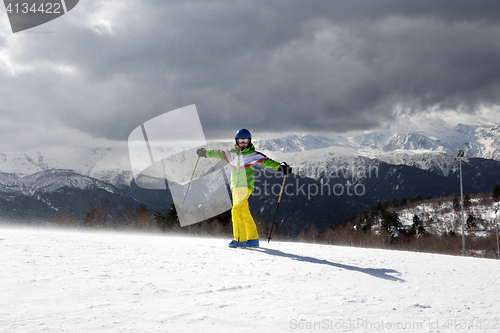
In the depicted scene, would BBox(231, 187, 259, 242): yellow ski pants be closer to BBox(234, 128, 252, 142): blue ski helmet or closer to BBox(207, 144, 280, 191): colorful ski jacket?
BBox(207, 144, 280, 191): colorful ski jacket

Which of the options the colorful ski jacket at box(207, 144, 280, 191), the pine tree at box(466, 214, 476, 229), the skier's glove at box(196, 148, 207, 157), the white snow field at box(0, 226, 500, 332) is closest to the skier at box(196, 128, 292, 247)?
the colorful ski jacket at box(207, 144, 280, 191)

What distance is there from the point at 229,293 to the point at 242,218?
4.41 meters

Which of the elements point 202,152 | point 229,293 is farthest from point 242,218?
point 229,293

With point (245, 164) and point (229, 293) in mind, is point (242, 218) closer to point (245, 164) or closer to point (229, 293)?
point (245, 164)

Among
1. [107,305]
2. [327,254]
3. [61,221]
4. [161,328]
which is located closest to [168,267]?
[107,305]

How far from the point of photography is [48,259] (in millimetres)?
4828

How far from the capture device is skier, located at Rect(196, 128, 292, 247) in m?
7.86

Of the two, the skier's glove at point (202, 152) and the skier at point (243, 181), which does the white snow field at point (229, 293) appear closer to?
the skier at point (243, 181)

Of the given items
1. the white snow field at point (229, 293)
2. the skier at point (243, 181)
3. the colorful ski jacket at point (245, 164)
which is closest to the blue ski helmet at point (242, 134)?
the skier at point (243, 181)

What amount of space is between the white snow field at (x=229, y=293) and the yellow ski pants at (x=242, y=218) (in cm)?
203

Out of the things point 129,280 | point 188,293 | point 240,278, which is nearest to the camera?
point 188,293

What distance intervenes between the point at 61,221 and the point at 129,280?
80.4 meters

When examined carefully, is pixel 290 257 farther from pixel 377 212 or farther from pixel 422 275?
pixel 377 212

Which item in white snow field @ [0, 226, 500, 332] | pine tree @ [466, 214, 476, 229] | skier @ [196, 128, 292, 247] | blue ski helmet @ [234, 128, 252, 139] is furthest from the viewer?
pine tree @ [466, 214, 476, 229]
